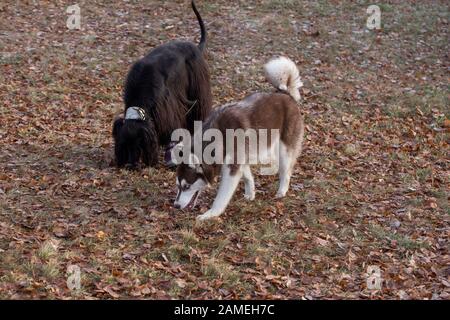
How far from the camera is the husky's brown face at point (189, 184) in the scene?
7004 millimetres

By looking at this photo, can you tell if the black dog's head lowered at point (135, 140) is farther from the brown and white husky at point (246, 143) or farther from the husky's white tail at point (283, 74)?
the husky's white tail at point (283, 74)

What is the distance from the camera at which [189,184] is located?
23.2ft

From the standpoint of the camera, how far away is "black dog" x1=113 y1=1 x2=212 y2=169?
332 inches

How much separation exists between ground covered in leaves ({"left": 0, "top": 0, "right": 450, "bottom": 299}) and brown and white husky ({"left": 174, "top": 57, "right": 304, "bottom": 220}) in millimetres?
298

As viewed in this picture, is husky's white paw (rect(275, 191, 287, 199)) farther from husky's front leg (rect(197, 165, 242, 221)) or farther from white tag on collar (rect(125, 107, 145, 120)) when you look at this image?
white tag on collar (rect(125, 107, 145, 120))

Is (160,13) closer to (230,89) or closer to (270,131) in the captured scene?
(230,89)

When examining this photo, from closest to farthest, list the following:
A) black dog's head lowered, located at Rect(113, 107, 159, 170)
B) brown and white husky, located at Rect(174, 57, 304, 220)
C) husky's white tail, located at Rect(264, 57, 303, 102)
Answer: brown and white husky, located at Rect(174, 57, 304, 220) → husky's white tail, located at Rect(264, 57, 303, 102) → black dog's head lowered, located at Rect(113, 107, 159, 170)

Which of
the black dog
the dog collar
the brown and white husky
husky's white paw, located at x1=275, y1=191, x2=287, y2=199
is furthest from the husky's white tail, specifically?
the dog collar

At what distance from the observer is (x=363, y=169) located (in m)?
Answer: 9.17

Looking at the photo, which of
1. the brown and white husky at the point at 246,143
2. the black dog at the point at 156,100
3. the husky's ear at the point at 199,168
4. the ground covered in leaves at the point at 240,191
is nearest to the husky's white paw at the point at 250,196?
the brown and white husky at the point at 246,143

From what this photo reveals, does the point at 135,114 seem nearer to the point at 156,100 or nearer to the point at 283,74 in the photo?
the point at 156,100

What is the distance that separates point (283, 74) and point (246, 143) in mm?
1164

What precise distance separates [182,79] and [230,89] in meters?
3.47

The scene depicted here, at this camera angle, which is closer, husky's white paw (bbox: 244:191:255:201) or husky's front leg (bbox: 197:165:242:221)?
husky's front leg (bbox: 197:165:242:221)
